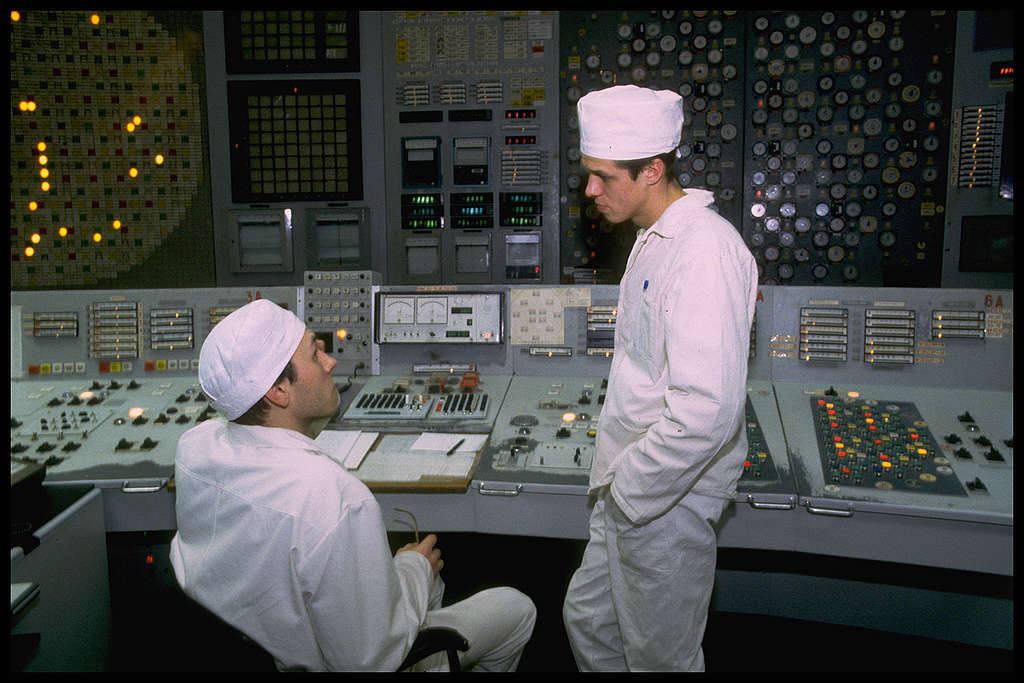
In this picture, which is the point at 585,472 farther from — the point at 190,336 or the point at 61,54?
the point at 61,54

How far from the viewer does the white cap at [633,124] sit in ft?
4.64

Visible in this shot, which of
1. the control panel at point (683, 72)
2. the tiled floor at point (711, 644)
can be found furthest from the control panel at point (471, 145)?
the tiled floor at point (711, 644)

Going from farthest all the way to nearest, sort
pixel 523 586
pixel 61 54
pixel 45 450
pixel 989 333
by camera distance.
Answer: pixel 61 54 < pixel 523 586 < pixel 989 333 < pixel 45 450

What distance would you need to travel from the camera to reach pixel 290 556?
0.98 m

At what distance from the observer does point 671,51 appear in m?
2.93

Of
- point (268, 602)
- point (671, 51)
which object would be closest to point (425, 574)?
point (268, 602)

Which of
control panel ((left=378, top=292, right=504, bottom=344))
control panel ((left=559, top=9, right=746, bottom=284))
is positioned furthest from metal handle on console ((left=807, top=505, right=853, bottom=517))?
control panel ((left=559, top=9, right=746, bottom=284))

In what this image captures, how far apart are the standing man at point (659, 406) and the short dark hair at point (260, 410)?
26.3 inches

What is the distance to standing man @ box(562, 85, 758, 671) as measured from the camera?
124cm

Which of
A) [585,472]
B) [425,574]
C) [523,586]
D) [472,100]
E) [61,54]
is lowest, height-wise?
[523,586]

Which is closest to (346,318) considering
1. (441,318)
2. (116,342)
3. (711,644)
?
(441,318)

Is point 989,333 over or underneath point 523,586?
over

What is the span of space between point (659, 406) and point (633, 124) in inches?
23.7

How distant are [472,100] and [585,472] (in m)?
1.93
